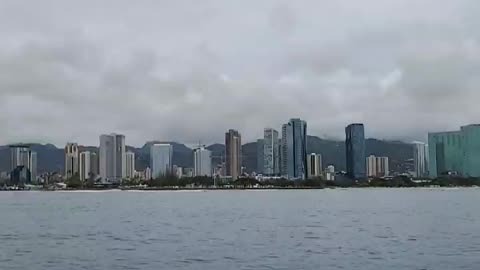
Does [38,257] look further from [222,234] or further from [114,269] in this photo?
[222,234]

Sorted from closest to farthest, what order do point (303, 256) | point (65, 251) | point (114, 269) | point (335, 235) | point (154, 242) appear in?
point (114, 269), point (303, 256), point (65, 251), point (154, 242), point (335, 235)

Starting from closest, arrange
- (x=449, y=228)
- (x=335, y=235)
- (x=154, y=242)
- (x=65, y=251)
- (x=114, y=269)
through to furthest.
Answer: (x=114, y=269), (x=65, y=251), (x=154, y=242), (x=335, y=235), (x=449, y=228)

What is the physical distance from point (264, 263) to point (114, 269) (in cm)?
826

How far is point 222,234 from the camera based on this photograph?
202 feet

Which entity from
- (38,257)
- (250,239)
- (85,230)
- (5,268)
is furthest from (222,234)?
(5,268)

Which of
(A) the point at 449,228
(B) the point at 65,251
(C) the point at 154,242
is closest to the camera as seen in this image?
(B) the point at 65,251

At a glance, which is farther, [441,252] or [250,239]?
[250,239]

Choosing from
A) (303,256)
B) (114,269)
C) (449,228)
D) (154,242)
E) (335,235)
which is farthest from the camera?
(449,228)

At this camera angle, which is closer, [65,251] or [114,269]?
[114,269]

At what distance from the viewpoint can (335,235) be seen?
59.3 m

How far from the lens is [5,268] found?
40594mm

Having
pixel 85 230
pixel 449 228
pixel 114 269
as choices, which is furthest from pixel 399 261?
pixel 85 230

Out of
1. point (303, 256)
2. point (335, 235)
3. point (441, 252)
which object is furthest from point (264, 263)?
point (335, 235)

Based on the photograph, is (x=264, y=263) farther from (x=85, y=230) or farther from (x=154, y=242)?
(x=85, y=230)
